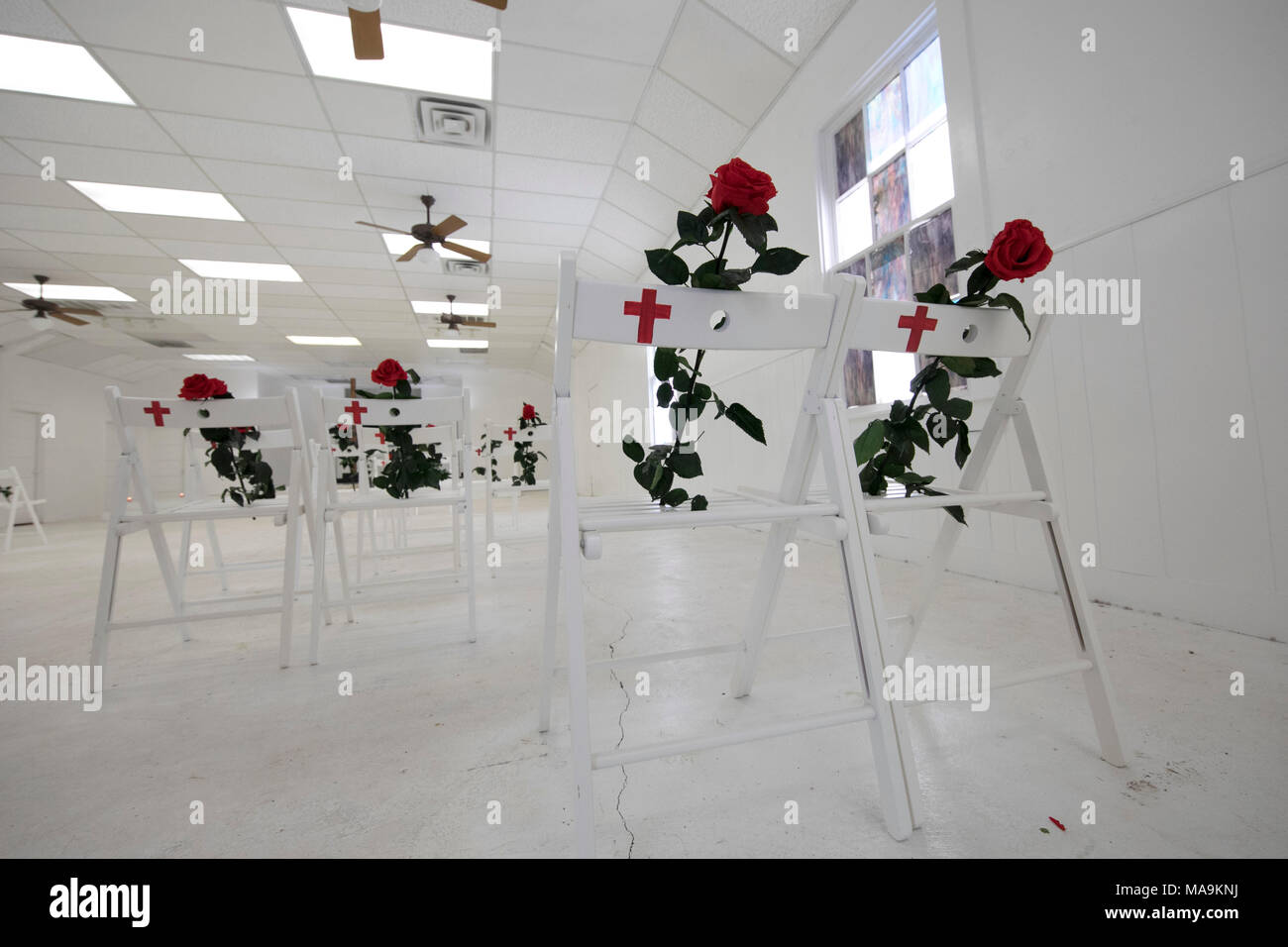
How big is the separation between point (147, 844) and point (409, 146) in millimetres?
4199

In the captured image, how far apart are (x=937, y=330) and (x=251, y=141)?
462cm

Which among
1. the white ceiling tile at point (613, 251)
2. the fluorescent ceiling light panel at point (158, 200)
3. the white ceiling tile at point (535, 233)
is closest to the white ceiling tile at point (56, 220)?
the fluorescent ceiling light panel at point (158, 200)

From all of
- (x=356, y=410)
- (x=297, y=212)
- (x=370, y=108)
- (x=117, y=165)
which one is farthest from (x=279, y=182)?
(x=356, y=410)

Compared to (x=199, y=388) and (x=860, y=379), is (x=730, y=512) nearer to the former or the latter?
(x=199, y=388)

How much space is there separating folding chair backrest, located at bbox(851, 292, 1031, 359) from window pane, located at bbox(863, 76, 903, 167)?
215 centimetres

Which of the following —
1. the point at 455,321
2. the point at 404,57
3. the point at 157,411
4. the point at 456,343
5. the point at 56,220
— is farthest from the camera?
the point at 456,343

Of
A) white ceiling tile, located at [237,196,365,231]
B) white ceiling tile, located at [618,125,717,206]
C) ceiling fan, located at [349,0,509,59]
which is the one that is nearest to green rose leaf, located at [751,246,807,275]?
ceiling fan, located at [349,0,509,59]

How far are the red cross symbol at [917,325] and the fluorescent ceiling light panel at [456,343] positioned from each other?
898 cm

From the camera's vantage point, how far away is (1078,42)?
1.61 meters

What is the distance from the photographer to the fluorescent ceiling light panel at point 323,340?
802cm

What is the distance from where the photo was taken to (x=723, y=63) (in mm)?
2990

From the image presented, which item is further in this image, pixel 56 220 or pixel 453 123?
pixel 56 220

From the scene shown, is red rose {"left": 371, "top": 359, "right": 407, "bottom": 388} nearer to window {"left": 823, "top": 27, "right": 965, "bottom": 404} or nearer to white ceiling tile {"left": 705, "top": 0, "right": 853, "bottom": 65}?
window {"left": 823, "top": 27, "right": 965, "bottom": 404}

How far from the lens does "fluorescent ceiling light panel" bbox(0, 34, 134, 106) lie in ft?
8.91
